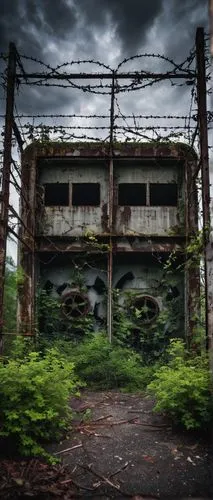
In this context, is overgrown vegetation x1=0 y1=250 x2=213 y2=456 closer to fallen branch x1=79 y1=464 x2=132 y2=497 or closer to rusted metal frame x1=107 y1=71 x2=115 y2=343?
rusted metal frame x1=107 y1=71 x2=115 y2=343

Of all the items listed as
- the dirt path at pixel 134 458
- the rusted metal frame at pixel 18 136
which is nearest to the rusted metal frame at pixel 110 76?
the rusted metal frame at pixel 18 136

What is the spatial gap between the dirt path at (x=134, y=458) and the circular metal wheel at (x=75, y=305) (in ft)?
17.8

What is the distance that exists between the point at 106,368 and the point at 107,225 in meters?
4.59

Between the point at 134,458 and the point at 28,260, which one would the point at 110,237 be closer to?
the point at 28,260

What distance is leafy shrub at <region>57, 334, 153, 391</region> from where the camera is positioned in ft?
28.1

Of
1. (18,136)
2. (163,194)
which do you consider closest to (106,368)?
(163,194)

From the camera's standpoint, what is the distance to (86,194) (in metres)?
12.5

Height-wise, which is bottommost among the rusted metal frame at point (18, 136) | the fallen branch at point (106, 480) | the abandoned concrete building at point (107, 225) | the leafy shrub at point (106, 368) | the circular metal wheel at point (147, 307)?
the fallen branch at point (106, 480)

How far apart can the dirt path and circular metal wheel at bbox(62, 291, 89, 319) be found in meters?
5.43

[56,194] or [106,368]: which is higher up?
[56,194]

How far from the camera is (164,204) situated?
40.4 feet

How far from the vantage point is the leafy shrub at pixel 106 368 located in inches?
337

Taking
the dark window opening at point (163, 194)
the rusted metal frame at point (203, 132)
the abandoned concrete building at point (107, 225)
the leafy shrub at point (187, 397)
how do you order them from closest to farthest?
the leafy shrub at point (187, 397) < the rusted metal frame at point (203, 132) < the abandoned concrete building at point (107, 225) < the dark window opening at point (163, 194)

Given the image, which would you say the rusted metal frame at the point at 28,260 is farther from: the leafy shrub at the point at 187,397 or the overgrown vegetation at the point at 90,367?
the leafy shrub at the point at 187,397
